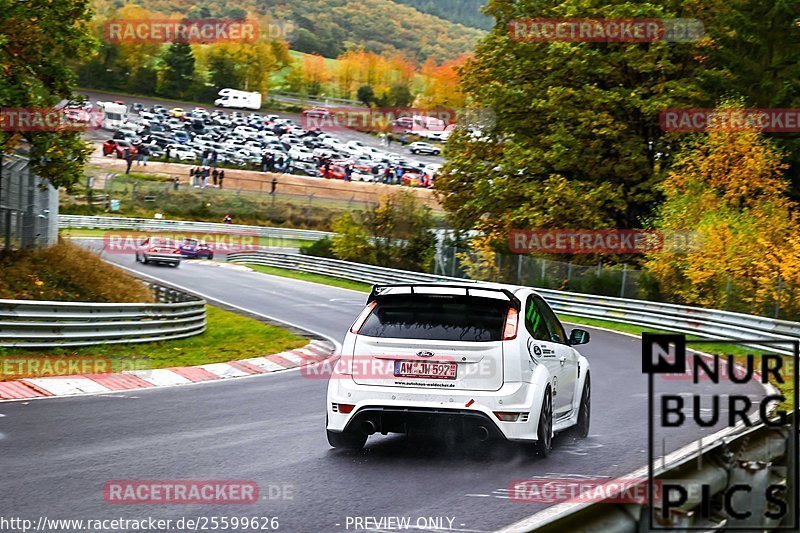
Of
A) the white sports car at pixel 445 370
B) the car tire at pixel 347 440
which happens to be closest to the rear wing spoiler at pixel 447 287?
the white sports car at pixel 445 370

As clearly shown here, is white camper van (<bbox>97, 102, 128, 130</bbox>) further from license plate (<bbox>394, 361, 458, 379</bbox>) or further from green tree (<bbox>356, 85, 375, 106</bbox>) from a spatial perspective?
license plate (<bbox>394, 361, 458, 379</bbox>)

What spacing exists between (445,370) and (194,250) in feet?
171

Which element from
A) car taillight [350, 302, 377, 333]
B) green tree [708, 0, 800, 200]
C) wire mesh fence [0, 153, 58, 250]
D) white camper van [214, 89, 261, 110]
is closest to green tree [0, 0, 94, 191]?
wire mesh fence [0, 153, 58, 250]

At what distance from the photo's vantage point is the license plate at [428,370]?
389 inches

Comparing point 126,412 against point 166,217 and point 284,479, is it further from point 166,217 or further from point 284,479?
point 166,217

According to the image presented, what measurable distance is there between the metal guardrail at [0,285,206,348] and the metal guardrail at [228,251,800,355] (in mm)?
11264

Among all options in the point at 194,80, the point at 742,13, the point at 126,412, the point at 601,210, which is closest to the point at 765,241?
the point at 601,210

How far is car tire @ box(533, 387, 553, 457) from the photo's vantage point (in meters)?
10.1

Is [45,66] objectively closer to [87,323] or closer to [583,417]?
[87,323]

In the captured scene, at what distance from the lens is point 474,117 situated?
146 ft

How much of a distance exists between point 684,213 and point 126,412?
27.3 m

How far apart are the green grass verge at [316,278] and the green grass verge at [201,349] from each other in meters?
19.8

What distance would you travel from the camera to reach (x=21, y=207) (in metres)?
24.6

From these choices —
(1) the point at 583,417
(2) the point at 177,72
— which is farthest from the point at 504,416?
(2) the point at 177,72
